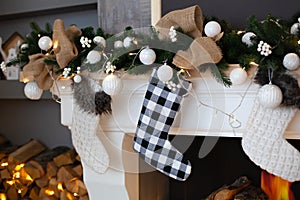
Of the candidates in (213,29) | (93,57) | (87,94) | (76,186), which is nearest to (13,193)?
(76,186)

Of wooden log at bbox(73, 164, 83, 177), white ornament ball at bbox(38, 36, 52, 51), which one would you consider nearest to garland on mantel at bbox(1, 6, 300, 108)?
white ornament ball at bbox(38, 36, 52, 51)

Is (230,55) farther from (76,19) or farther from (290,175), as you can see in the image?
(76,19)

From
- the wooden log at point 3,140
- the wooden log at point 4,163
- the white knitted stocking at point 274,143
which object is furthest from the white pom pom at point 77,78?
the wooden log at point 3,140

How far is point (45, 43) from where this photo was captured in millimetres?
1524

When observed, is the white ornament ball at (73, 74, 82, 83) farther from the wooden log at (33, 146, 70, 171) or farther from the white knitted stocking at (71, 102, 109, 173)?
the wooden log at (33, 146, 70, 171)

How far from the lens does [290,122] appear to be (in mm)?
1297

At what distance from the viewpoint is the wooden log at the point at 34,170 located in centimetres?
222

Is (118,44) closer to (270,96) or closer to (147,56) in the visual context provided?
(147,56)

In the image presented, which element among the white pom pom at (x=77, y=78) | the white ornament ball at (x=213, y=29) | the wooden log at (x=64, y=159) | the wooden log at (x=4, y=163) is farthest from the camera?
the wooden log at (x=4, y=163)

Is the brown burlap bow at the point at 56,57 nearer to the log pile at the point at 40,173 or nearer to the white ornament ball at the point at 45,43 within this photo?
the white ornament ball at the point at 45,43

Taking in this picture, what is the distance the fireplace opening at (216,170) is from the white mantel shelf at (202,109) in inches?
14.4

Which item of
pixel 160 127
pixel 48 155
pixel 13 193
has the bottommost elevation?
pixel 13 193

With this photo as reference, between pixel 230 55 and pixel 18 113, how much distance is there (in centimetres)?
167

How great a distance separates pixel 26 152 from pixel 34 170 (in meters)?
0.15
